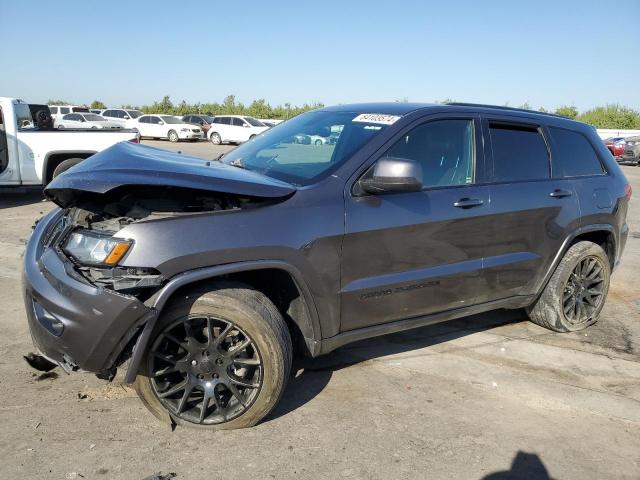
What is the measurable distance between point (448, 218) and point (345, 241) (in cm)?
81

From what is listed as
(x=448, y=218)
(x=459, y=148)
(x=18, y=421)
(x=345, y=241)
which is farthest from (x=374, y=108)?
(x=18, y=421)

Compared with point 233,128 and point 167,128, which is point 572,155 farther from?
point 167,128

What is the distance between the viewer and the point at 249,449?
2.82 m

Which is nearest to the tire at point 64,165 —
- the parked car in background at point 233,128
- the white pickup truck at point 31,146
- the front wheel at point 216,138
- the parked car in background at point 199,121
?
the white pickup truck at point 31,146

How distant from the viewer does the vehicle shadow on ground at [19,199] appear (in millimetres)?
9872

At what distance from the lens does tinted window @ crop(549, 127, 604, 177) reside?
431 cm

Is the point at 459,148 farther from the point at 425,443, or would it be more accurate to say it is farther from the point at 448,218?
the point at 425,443

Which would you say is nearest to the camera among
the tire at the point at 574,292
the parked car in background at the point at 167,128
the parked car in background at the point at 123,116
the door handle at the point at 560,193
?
the door handle at the point at 560,193

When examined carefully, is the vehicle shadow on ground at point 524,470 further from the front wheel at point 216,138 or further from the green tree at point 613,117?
the green tree at point 613,117

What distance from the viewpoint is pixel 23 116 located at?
9570mm

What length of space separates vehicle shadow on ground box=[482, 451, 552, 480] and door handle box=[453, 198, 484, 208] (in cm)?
152

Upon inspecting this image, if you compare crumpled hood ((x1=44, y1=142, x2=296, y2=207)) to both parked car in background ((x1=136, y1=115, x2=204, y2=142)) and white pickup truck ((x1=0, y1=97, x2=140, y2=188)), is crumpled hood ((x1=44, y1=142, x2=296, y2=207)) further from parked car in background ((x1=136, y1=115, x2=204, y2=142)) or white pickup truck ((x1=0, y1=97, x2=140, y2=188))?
parked car in background ((x1=136, y1=115, x2=204, y2=142))

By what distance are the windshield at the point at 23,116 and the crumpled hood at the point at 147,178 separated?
757 centimetres

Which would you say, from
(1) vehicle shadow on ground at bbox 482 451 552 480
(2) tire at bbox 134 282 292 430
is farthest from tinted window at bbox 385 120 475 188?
(1) vehicle shadow on ground at bbox 482 451 552 480
